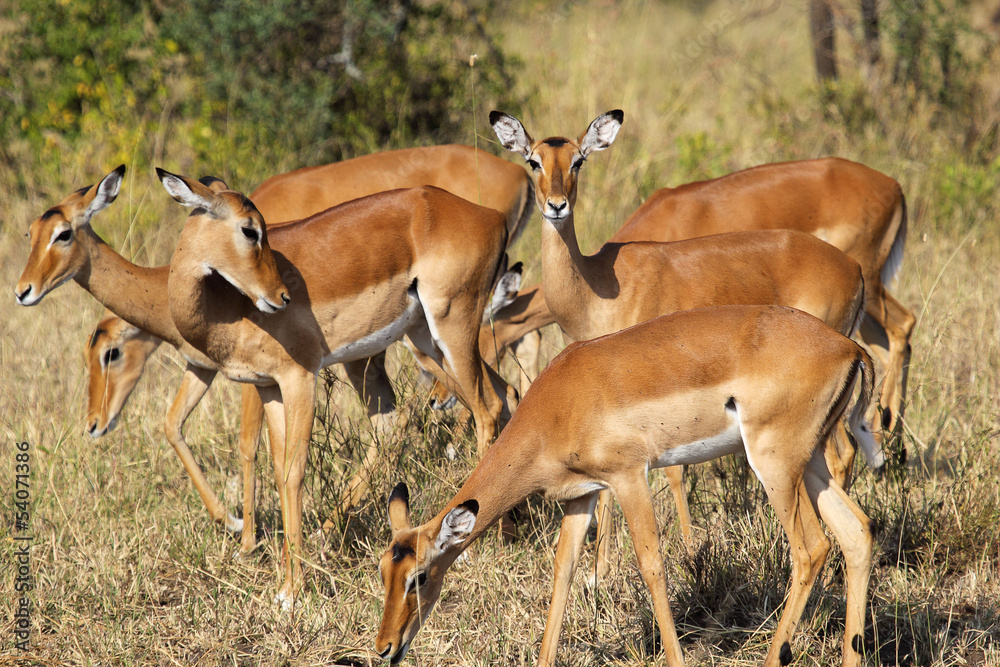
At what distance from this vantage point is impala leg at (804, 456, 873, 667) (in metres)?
3.73

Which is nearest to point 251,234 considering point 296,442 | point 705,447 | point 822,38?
point 296,442

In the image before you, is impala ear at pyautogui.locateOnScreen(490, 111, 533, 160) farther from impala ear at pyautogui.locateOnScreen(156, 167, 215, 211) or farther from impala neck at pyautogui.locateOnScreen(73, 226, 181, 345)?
impala neck at pyautogui.locateOnScreen(73, 226, 181, 345)

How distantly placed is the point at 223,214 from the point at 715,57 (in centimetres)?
879

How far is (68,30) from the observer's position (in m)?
9.07

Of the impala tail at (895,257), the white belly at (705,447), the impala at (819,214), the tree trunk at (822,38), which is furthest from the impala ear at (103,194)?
the tree trunk at (822,38)

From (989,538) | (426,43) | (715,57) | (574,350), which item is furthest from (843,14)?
(574,350)

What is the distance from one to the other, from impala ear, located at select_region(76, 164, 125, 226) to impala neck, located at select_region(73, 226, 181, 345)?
0.25ft

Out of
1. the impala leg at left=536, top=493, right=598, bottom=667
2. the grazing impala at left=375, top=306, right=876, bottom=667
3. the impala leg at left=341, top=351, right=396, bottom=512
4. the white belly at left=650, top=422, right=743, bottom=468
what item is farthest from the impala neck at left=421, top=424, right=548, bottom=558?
the impala leg at left=341, top=351, right=396, bottom=512

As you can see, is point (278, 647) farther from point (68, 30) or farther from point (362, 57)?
point (68, 30)

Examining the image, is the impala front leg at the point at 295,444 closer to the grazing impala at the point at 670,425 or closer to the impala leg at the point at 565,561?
the grazing impala at the point at 670,425

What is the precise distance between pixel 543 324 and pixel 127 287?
2.42 meters

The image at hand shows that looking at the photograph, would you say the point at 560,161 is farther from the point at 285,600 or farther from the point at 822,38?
the point at 822,38

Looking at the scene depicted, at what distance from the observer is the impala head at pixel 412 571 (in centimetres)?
330

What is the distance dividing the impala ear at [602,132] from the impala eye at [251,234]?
5.05 feet
